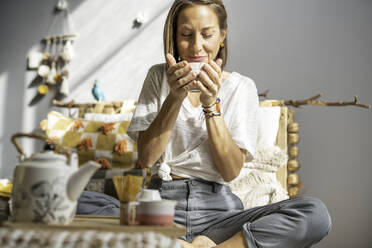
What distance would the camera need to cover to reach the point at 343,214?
217cm

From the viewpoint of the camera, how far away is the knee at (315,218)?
3.67ft

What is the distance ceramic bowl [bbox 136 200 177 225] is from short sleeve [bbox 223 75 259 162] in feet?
2.07

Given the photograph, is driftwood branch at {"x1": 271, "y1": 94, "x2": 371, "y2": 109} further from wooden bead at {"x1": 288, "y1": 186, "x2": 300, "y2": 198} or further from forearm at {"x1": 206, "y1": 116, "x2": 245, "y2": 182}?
forearm at {"x1": 206, "y1": 116, "x2": 245, "y2": 182}

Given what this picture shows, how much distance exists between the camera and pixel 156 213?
777mm

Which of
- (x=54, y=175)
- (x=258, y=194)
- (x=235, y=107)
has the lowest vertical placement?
(x=258, y=194)

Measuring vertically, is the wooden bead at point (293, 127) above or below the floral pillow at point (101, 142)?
above

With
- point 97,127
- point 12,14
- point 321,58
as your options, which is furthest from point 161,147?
point 12,14

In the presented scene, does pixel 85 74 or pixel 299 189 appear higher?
pixel 85 74

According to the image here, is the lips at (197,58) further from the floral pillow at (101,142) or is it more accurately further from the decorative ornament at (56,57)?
the decorative ornament at (56,57)

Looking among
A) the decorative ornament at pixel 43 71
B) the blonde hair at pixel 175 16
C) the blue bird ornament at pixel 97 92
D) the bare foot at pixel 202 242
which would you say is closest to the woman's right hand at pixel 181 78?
the blonde hair at pixel 175 16

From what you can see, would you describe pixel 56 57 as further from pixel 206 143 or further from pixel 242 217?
pixel 242 217

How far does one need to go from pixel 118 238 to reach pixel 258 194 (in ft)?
3.71

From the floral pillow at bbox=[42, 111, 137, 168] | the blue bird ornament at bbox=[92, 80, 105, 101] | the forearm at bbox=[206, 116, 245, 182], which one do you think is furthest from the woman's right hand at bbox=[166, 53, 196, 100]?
the blue bird ornament at bbox=[92, 80, 105, 101]

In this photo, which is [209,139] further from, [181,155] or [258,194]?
[258,194]
